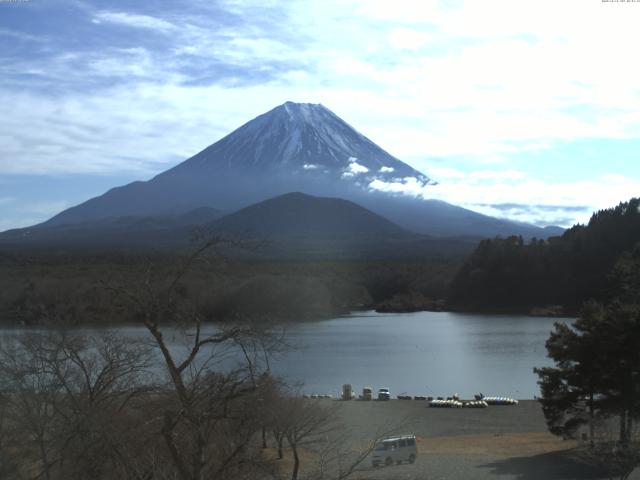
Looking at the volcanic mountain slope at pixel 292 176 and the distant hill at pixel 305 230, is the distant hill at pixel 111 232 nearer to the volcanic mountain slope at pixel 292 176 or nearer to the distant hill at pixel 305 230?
the distant hill at pixel 305 230

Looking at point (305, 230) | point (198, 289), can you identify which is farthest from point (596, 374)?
point (305, 230)

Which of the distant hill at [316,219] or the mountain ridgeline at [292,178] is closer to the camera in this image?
the distant hill at [316,219]

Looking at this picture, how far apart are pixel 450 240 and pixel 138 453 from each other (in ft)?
319

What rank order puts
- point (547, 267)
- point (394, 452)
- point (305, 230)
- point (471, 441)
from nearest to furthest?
point (394, 452) → point (471, 441) → point (547, 267) → point (305, 230)

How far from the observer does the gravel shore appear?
40.1ft

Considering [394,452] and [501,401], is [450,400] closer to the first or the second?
[501,401]

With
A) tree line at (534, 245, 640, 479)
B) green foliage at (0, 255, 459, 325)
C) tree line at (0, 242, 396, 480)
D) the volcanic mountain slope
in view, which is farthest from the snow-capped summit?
tree line at (0, 242, 396, 480)

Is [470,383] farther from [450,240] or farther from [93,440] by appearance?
[450,240]

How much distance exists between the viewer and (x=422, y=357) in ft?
106

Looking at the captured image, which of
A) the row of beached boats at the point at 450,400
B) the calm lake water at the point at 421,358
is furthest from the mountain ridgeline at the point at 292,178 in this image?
the row of beached boats at the point at 450,400

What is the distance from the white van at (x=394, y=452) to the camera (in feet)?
42.0

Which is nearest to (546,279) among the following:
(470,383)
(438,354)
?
(438,354)

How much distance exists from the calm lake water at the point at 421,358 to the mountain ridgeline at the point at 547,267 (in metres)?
11.0

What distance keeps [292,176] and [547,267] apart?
68.7 metres
